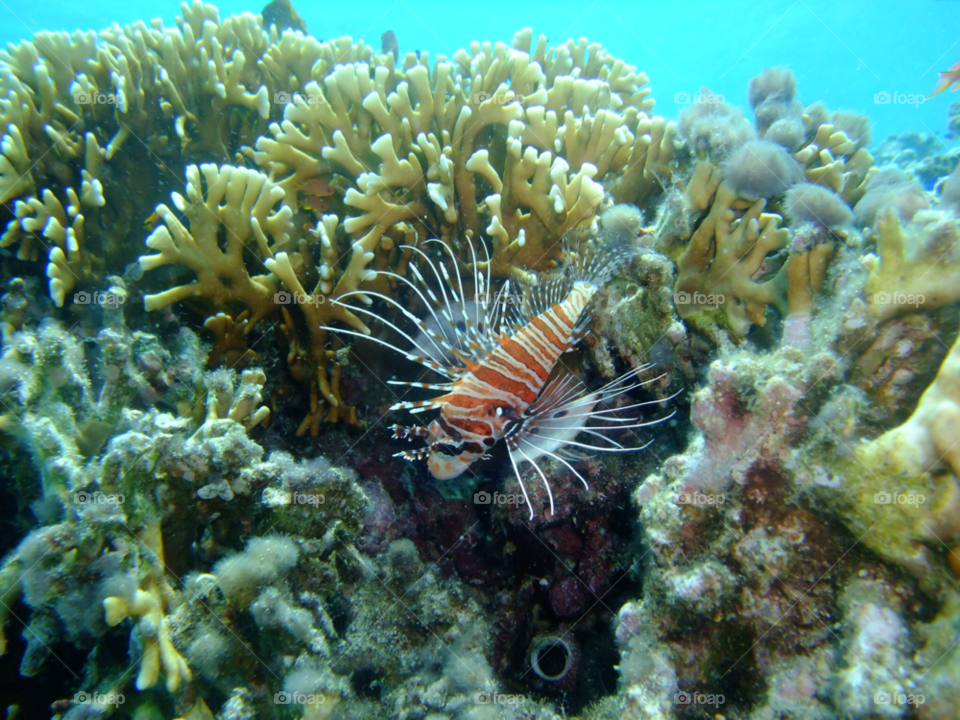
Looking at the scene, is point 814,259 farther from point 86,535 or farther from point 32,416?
point 32,416

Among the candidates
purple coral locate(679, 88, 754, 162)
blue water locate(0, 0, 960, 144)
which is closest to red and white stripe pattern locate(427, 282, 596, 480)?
purple coral locate(679, 88, 754, 162)

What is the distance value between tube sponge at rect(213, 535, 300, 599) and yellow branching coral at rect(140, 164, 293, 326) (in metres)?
1.59

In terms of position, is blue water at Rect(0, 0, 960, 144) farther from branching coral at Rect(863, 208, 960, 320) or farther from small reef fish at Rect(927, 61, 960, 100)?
branching coral at Rect(863, 208, 960, 320)

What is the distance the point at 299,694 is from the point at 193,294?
2.52m

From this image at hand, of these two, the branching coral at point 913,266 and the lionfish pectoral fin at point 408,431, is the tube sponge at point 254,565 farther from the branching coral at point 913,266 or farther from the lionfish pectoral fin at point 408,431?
the branching coral at point 913,266

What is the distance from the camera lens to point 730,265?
291 cm

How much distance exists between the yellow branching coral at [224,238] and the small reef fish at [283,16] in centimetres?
681

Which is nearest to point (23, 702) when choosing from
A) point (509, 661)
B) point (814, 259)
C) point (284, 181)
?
point (509, 661)

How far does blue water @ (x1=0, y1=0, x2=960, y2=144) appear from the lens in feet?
188

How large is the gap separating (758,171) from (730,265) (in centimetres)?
59

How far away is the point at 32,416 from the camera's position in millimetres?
2498

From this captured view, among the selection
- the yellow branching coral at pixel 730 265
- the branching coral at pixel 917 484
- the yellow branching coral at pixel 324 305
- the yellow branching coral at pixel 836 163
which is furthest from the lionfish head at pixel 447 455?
the yellow branching coral at pixel 836 163

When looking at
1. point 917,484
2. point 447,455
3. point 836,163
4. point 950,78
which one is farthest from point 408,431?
point 950,78

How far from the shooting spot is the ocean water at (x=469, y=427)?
1.84 metres
